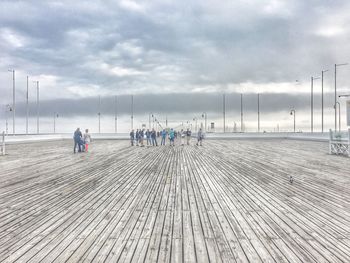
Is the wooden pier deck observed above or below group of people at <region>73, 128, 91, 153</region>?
below

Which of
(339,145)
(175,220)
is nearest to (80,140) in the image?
(339,145)

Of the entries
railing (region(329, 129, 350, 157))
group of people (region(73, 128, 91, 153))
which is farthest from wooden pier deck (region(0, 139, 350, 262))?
group of people (region(73, 128, 91, 153))

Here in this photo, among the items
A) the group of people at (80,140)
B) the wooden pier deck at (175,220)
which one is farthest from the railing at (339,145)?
the group of people at (80,140)

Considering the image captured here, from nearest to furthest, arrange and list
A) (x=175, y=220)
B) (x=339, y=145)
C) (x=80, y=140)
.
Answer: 1. (x=175, y=220)
2. (x=339, y=145)
3. (x=80, y=140)

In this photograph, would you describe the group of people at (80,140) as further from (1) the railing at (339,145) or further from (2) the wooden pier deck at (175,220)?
(1) the railing at (339,145)

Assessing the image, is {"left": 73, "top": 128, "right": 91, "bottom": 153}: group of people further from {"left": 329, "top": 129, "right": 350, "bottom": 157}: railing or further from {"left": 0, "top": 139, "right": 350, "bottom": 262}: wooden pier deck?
{"left": 329, "top": 129, "right": 350, "bottom": 157}: railing

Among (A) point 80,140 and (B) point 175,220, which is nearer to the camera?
(B) point 175,220

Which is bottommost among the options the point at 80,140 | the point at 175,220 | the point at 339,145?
the point at 175,220

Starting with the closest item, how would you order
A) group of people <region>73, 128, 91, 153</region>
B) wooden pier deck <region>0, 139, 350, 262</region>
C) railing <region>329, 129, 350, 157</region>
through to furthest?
wooden pier deck <region>0, 139, 350, 262</region>
railing <region>329, 129, 350, 157</region>
group of people <region>73, 128, 91, 153</region>

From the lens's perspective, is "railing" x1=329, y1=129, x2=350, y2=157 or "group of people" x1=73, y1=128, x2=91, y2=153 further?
"group of people" x1=73, y1=128, x2=91, y2=153

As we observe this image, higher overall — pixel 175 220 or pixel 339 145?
pixel 339 145

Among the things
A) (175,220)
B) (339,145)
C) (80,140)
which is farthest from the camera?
(80,140)

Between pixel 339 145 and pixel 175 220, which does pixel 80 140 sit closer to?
pixel 339 145

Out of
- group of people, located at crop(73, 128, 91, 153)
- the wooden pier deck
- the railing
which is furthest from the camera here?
group of people, located at crop(73, 128, 91, 153)
